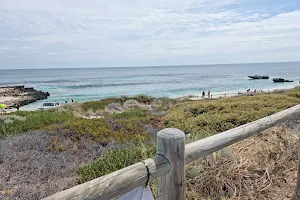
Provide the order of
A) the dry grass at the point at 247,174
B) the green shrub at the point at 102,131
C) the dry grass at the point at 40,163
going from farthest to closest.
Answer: the green shrub at the point at 102,131 < the dry grass at the point at 40,163 < the dry grass at the point at 247,174

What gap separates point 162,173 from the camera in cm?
173

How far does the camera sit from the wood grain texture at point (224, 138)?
79.0 inches

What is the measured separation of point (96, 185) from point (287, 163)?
12.3 ft

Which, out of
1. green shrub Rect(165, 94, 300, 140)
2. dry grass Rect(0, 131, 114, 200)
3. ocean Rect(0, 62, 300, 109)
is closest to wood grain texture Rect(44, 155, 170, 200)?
dry grass Rect(0, 131, 114, 200)

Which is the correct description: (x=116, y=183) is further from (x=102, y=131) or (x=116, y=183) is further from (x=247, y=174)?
(x=102, y=131)

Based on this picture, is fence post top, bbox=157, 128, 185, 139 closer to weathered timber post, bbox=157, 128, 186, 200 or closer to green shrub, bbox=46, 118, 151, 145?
weathered timber post, bbox=157, 128, 186, 200

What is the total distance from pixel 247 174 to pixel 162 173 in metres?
2.40

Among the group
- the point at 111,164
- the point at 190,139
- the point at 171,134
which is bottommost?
the point at 111,164

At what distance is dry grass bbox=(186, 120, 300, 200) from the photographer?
11.1 ft

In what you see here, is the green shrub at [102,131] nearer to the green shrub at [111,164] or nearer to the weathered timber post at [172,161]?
the green shrub at [111,164]

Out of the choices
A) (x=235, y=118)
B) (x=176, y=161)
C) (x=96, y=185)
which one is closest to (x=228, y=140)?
(x=176, y=161)

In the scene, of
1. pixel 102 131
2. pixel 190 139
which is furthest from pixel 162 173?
pixel 102 131

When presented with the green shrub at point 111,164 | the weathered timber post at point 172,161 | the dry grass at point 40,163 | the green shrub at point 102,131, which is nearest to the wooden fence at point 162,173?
the weathered timber post at point 172,161

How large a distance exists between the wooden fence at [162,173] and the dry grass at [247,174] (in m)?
1.31
